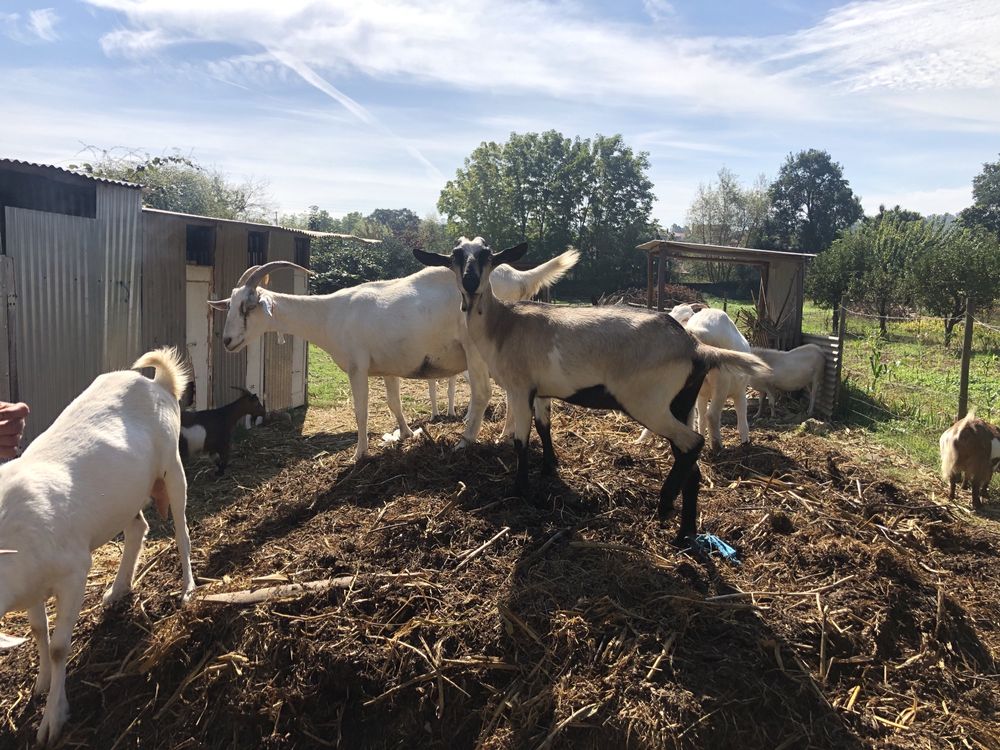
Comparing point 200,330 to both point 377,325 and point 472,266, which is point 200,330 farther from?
point 472,266

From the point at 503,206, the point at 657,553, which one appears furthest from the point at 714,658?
the point at 503,206

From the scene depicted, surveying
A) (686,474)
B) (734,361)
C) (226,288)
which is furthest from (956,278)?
(226,288)

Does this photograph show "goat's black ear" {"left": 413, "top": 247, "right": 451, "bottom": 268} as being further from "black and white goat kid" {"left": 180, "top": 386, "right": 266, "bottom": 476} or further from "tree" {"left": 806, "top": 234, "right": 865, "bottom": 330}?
"tree" {"left": 806, "top": 234, "right": 865, "bottom": 330}

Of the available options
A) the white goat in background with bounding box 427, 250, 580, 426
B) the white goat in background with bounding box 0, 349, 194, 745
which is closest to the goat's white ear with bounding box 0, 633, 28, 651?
the white goat in background with bounding box 0, 349, 194, 745

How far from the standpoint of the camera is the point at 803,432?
31.3 ft

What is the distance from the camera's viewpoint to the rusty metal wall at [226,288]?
9828mm

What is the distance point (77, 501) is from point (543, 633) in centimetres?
274

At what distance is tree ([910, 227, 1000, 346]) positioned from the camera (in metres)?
20.5

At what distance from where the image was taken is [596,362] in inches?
192

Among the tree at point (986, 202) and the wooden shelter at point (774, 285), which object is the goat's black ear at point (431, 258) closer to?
the wooden shelter at point (774, 285)

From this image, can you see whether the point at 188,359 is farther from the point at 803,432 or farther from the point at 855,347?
the point at 855,347

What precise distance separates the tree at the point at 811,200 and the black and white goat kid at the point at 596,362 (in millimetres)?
51463

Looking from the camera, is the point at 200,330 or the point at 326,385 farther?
the point at 326,385

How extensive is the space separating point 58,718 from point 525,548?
281cm
